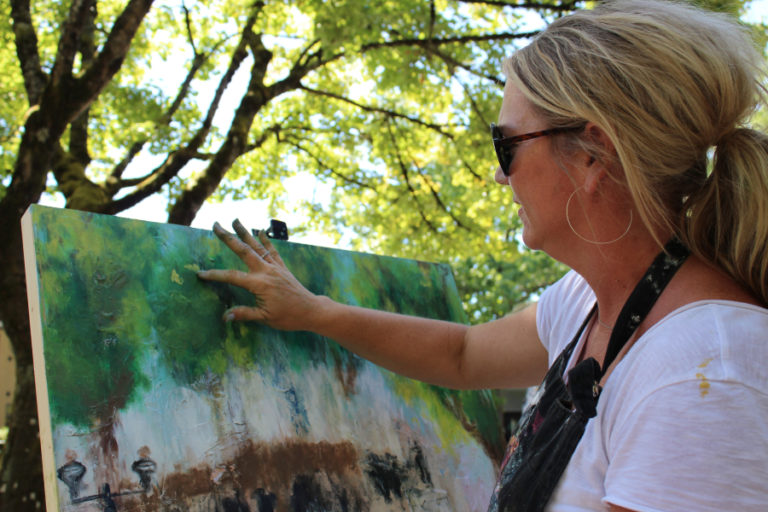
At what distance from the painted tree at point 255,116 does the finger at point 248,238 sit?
2489mm

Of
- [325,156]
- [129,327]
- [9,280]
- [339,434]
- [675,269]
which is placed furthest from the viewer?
[325,156]

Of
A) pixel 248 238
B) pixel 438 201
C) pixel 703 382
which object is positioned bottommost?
pixel 703 382

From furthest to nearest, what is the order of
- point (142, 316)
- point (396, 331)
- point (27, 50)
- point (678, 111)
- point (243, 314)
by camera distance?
1. point (27, 50)
2. point (396, 331)
3. point (243, 314)
4. point (142, 316)
5. point (678, 111)

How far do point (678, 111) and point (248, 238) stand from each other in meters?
1.03

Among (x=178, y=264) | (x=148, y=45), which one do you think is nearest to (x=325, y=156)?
(x=148, y=45)

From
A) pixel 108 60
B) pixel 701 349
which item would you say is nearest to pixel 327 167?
pixel 108 60

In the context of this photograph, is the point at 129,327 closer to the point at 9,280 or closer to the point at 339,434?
the point at 339,434

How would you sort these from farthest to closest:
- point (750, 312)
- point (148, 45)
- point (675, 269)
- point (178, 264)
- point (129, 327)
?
point (148, 45), point (178, 264), point (129, 327), point (675, 269), point (750, 312)

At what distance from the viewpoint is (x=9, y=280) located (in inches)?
151

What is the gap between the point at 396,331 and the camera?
1754mm

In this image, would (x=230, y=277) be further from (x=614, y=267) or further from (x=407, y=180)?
(x=407, y=180)

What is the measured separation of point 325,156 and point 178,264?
5673 mm

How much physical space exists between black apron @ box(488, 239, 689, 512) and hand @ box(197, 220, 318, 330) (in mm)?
667

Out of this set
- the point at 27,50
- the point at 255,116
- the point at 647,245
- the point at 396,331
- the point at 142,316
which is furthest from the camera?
the point at 255,116
